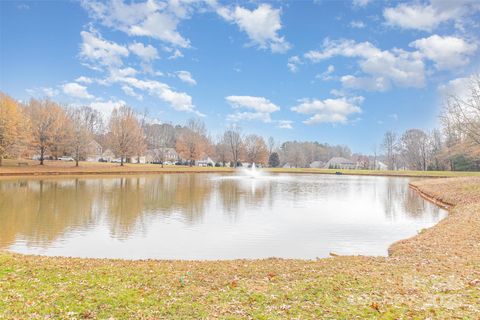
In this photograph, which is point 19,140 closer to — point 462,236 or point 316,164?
point 462,236

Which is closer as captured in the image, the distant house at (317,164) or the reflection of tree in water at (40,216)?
the reflection of tree in water at (40,216)

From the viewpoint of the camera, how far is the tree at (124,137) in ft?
207

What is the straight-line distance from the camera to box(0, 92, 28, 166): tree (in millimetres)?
44688

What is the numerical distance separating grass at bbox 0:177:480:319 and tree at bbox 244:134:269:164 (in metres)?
91.3

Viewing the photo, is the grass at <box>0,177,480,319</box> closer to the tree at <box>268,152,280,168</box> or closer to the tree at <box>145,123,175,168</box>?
the tree at <box>145,123,175,168</box>

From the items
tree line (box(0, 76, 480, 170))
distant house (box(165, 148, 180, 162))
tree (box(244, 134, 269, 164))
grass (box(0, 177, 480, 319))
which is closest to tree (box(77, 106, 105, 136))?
tree line (box(0, 76, 480, 170))

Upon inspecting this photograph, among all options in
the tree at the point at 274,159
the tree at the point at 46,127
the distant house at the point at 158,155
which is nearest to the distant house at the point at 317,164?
the tree at the point at 274,159

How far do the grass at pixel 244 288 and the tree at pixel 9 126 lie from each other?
4444cm

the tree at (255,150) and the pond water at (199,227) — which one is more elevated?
the tree at (255,150)

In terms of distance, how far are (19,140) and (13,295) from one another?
49.4 meters

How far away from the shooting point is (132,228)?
1359cm

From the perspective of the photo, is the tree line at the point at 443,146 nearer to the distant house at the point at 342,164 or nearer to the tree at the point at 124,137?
the distant house at the point at 342,164

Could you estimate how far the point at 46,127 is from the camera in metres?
53.6

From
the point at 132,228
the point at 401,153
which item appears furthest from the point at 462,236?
the point at 401,153
